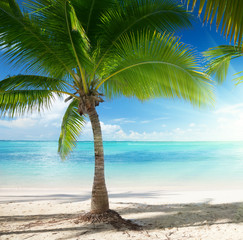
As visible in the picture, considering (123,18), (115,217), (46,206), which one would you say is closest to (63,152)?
(46,206)

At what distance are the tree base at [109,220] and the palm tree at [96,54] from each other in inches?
3.8

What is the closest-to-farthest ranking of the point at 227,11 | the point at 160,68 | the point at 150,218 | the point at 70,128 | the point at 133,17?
the point at 227,11
the point at 160,68
the point at 133,17
the point at 150,218
the point at 70,128

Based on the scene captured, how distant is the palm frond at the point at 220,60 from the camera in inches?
210

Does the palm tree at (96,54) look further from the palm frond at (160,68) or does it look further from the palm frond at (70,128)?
the palm frond at (70,128)

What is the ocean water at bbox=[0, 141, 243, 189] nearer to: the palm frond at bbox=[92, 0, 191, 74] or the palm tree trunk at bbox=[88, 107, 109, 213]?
the palm tree trunk at bbox=[88, 107, 109, 213]

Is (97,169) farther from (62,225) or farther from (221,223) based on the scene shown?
(221,223)

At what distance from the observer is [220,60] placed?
5621 millimetres

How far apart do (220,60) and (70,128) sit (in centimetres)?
406

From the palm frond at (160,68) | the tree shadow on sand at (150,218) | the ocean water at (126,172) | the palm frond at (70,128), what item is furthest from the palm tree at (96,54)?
the ocean water at (126,172)

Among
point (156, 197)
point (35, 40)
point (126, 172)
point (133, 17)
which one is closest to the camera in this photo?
point (35, 40)

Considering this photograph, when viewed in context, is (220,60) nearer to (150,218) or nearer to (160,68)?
(160,68)

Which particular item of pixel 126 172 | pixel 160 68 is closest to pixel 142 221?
pixel 160 68

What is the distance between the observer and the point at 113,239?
386 cm

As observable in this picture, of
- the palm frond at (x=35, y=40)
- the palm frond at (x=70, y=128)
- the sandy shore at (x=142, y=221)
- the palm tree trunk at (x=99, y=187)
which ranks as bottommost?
the sandy shore at (x=142, y=221)
